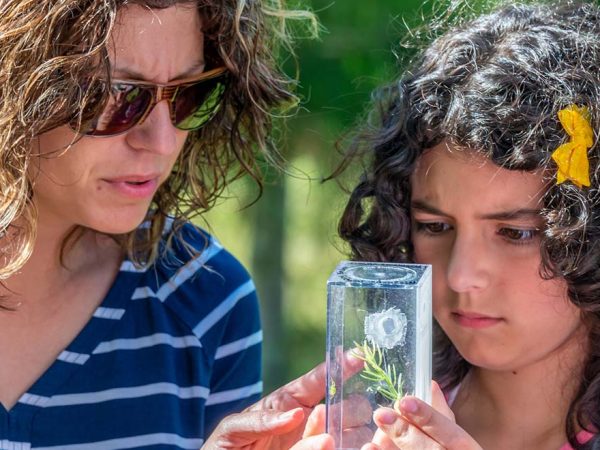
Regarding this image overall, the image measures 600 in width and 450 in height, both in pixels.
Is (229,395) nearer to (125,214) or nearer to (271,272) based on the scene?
(125,214)

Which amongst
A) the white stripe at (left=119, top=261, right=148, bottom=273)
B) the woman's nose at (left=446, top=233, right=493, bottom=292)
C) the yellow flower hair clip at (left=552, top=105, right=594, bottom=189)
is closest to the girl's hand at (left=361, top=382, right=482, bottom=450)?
the woman's nose at (left=446, top=233, right=493, bottom=292)

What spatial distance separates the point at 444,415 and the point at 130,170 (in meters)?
0.96

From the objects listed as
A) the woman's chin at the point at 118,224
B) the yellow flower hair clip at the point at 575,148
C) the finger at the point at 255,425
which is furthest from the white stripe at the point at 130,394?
the yellow flower hair clip at the point at 575,148

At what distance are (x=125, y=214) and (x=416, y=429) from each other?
0.95m

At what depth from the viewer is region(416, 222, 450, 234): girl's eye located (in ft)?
8.51

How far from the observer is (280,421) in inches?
88.1

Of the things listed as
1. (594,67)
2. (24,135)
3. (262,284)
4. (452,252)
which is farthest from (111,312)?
(262,284)

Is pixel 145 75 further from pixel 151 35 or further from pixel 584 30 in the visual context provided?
pixel 584 30

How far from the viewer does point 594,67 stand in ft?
8.61

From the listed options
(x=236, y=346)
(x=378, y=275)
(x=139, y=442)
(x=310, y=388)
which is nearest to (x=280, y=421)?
(x=310, y=388)

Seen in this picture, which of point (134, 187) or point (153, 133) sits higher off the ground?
point (153, 133)

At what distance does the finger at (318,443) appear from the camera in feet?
6.71

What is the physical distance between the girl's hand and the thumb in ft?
0.75

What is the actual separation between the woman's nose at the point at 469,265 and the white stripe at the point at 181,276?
843mm
